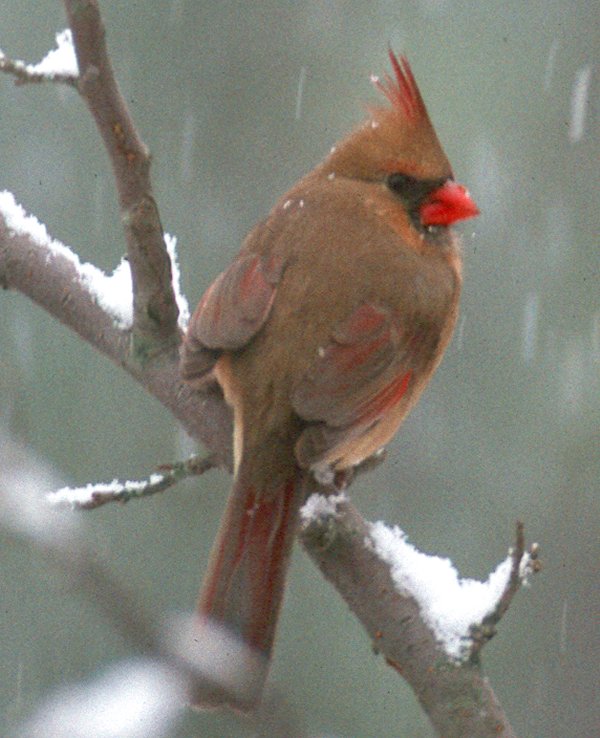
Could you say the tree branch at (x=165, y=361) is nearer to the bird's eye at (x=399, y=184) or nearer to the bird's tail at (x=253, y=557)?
the bird's tail at (x=253, y=557)

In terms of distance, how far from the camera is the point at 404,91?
3164 mm

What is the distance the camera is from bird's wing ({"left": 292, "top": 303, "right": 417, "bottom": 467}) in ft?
8.66

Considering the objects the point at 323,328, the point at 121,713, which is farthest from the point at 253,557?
the point at 323,328

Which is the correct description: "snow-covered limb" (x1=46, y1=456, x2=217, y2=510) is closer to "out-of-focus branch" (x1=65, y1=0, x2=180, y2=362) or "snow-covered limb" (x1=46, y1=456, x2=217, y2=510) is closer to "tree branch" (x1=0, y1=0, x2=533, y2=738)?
"tree branch" (x1=0, y1=0, x2=533, y2=738)

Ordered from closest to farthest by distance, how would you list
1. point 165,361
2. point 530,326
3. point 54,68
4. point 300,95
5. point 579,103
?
point 54,68, point 165,361, point 530,326, point 579,103, point 300,95

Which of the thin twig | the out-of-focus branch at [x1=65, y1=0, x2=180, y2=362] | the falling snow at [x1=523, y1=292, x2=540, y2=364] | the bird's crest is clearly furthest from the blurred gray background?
the thin twig

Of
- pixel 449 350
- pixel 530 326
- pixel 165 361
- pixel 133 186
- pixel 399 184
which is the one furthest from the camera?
pixel 530 326

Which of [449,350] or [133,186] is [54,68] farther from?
[449,350]

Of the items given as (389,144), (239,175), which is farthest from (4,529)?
(239,175)

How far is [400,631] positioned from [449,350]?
3937 mm

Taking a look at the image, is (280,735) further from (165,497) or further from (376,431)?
(165,497)

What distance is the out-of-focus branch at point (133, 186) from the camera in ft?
7.15

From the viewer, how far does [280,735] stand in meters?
0.94

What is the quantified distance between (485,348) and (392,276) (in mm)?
3416
